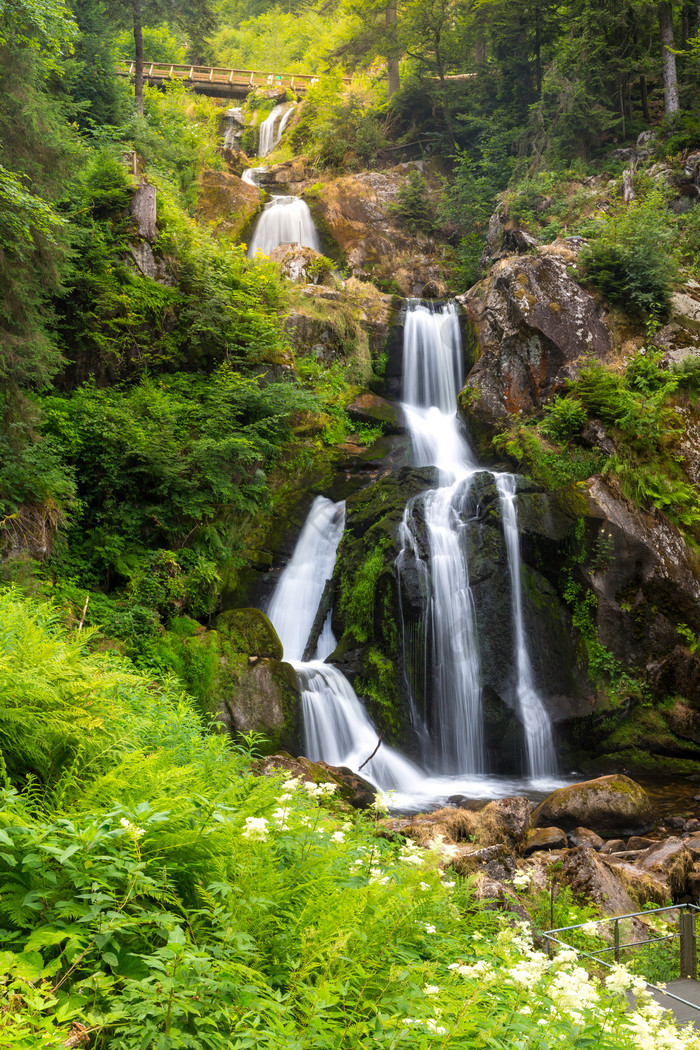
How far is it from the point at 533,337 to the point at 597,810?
39.6 feet

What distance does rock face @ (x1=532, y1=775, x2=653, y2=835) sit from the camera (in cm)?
906

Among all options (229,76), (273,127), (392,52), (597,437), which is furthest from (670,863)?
(229,76)

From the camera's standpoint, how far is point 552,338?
17.0m

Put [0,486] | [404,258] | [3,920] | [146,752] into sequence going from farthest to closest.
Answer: [404,258] < [0,486] < [146,752] < [3,920]

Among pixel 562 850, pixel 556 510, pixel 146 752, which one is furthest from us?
pixel 556 510

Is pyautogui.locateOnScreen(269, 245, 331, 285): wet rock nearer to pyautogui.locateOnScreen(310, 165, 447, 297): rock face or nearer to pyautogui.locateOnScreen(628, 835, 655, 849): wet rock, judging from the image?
pyautogui.locateOnScreen(310, 165, 447, 297): rock face

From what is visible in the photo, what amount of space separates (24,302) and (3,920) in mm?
8932

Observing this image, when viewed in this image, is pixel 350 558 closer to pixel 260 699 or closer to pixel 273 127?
pixel 260 699

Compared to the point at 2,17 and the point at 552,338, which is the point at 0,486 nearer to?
the point at 2,17

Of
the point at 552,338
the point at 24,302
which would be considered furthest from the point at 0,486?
the point at 552,338

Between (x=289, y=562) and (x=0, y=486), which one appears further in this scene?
(x=289, y=562)

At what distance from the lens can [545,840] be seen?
8.07 meters

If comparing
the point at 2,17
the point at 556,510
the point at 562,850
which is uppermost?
the point at 2,17

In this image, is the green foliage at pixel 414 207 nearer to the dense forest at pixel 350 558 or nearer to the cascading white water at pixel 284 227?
the dense forest at pixel 350 558
